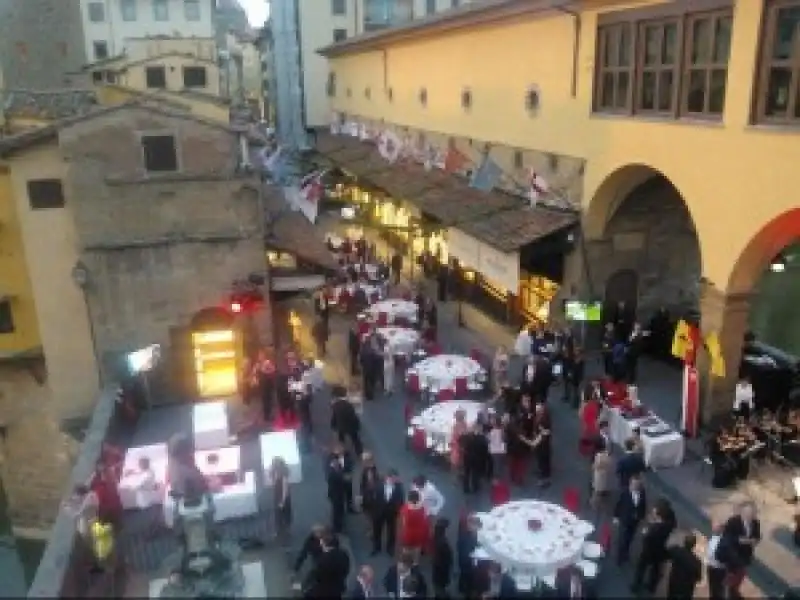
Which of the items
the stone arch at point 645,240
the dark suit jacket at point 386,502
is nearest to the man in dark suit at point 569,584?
the dark suit jacket at point 386,502

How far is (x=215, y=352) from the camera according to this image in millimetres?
17844

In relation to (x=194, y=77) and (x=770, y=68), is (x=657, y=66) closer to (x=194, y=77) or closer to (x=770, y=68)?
(x=770, y=68)

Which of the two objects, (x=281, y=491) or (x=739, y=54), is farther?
(x=739, y=54)

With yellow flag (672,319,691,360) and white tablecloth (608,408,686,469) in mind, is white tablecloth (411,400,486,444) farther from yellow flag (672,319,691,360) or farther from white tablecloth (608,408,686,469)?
yellow flag (672,319,691,360)

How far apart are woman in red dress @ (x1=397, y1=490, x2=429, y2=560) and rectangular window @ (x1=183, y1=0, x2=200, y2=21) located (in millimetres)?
53401

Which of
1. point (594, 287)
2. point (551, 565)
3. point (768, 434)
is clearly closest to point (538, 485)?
point (551, 565)

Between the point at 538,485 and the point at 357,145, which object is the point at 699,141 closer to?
the point at 538,485

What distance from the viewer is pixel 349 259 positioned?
29.0 m

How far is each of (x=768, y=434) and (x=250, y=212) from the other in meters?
12.0

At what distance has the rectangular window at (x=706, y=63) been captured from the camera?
13414 millimetres

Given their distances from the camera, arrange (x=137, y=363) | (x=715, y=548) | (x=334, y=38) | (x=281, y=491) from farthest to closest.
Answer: (x=334, y=38) < (x=137, y=363) < (x=281, y=491) < (x=715, y=548)

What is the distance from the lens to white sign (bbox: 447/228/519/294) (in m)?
18.2

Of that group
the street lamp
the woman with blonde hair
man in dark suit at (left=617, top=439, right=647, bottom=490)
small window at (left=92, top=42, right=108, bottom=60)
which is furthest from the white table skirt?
small window at (left=92, top=42, right=108, bottom=60)

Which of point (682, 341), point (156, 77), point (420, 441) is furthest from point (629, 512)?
point (156, 77)
